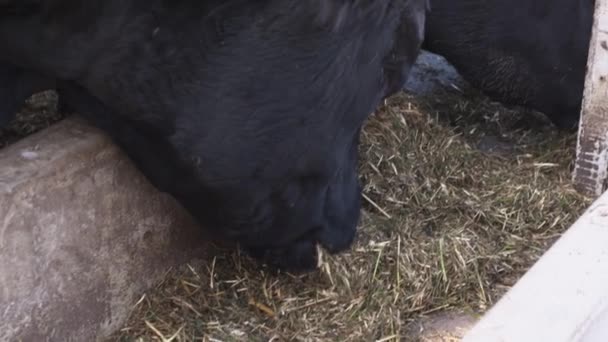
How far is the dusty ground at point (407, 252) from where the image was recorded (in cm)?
263

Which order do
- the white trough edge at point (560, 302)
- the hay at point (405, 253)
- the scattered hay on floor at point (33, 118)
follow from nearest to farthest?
the white trough edge at point (560, 302), the hay at point (405, 253), the scattered hay on floor at point (33, 118)

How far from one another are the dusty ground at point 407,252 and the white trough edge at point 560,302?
0.85 metres

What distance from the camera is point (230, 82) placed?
2.28m

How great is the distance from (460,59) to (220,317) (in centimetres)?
134

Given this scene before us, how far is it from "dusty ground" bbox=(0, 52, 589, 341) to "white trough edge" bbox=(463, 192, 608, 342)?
2.75 ft

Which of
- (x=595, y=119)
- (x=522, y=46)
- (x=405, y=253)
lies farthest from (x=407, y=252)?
(x=522, y=46)

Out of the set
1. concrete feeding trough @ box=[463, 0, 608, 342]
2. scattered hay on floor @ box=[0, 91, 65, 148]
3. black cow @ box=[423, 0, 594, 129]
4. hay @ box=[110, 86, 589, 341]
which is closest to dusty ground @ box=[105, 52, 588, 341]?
hay @ box=[110, 86, 589, 341]

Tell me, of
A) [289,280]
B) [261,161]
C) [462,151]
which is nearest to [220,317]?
[289,280]

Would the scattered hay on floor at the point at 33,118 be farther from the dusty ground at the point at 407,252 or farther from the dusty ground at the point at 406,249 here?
the dusty ground at the point at 407,252

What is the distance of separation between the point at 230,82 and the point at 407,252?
78cm

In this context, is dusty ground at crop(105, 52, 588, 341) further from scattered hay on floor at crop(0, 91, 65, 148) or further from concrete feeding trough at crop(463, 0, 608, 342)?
concrete feeding trough at crop(463, 0, 608, 342)

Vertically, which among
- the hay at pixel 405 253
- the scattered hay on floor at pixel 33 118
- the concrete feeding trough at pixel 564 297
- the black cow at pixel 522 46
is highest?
the concrete feeding trough at pixel 564 297

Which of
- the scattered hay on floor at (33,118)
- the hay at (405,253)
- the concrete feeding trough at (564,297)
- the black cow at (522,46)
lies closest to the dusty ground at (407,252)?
the hay at (405,253)

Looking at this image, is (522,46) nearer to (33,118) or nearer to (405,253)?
(405,253)
